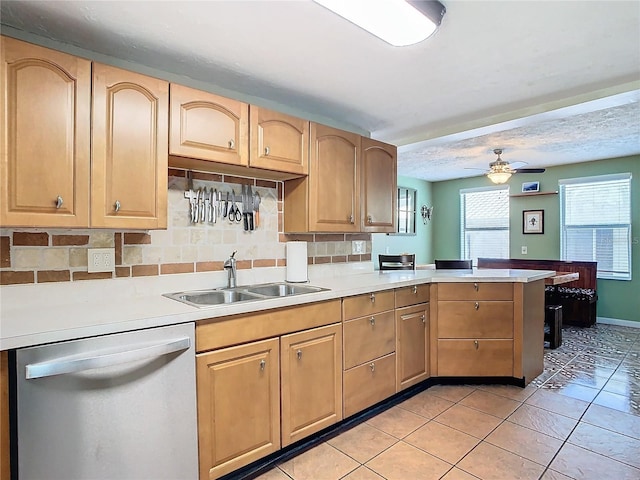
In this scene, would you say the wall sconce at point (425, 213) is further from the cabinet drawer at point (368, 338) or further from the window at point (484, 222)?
the cabinet drawer at point (368, 338)

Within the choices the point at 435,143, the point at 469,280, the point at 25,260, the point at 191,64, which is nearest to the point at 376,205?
the point at 469,280

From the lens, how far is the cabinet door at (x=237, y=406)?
1705 millimetres

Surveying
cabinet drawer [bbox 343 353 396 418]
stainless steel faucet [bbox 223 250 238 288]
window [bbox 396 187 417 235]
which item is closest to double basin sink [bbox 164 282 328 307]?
stainless steel faucet [bbox 223 250 238 288]

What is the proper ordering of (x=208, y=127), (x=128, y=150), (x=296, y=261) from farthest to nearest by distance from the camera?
(x=296, y=261)
(x=208, y=127)
(x=128, y=150)

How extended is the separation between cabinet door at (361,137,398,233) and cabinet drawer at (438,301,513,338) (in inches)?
32.4

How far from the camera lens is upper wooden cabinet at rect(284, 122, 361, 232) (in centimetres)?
262

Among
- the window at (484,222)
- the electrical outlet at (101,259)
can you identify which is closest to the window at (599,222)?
the window at (484,222)

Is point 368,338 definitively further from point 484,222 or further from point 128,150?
point 484,222

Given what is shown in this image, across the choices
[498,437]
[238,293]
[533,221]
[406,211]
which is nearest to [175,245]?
[238,293]

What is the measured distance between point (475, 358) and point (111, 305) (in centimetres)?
261

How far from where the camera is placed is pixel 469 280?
2.94 metres

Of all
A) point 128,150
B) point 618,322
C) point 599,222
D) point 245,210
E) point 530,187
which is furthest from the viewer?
point 530,187

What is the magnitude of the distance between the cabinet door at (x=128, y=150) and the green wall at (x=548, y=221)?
572cm

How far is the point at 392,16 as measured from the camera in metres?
1.62
